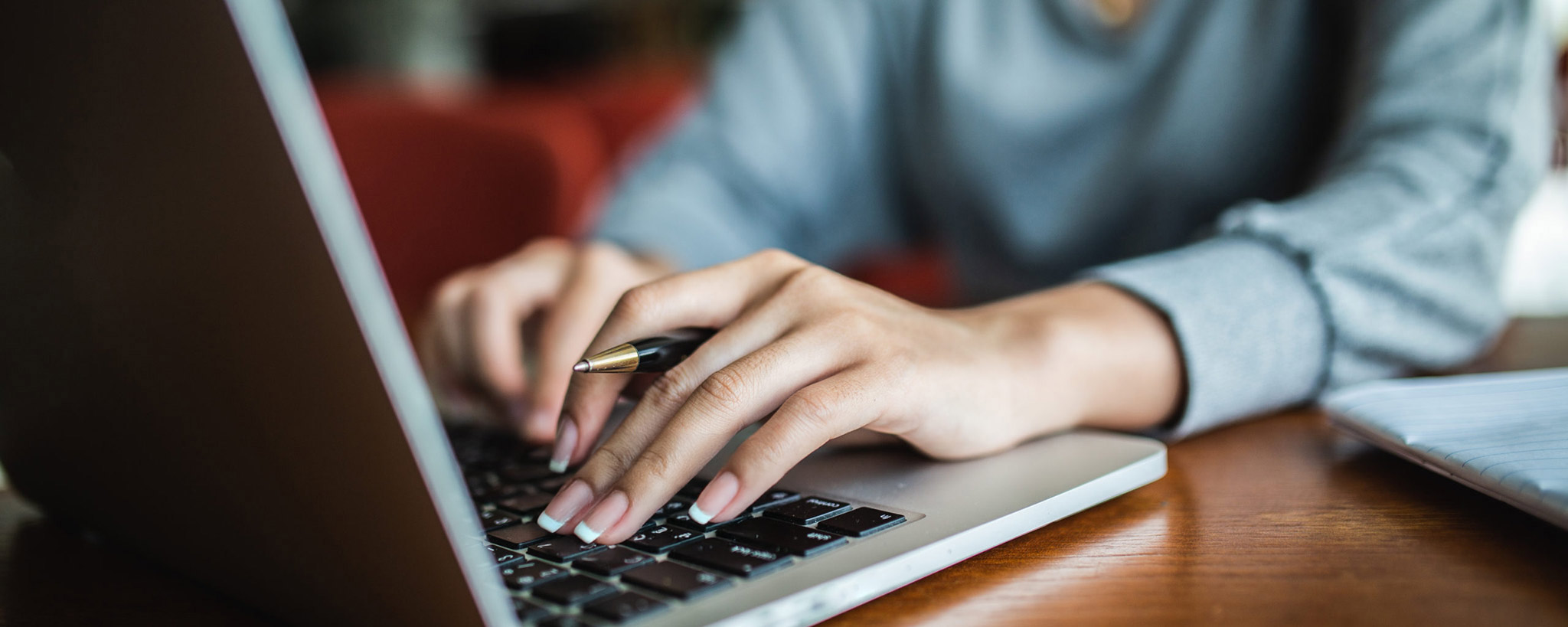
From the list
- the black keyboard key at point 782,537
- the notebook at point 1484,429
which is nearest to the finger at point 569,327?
the black keyboard key at point 782,537

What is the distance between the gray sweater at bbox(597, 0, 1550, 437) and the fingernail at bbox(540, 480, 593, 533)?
26 cm

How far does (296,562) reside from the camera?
0.24 meters

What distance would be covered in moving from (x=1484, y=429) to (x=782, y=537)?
25cm

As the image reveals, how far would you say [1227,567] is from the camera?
279 millimetres

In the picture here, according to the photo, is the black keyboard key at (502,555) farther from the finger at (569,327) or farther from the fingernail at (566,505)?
the finger at (569,327)

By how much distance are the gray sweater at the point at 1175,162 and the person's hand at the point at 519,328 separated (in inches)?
7.0

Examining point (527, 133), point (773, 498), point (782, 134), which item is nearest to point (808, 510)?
point (773, 498)

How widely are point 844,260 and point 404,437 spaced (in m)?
0.87

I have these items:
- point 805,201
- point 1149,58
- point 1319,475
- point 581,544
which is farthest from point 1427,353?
point 805,201

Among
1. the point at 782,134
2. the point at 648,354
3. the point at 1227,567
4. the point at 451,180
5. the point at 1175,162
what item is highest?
the point at 451,180

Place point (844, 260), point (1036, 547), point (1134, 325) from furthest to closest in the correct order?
point (844, 260) → point (1134, 325) → point (1036, 547)

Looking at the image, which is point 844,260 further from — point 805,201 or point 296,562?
point 296,562

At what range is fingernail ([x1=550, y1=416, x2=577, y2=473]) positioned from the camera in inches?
14.4

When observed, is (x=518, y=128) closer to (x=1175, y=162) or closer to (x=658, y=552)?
(x=1175, y=162)
